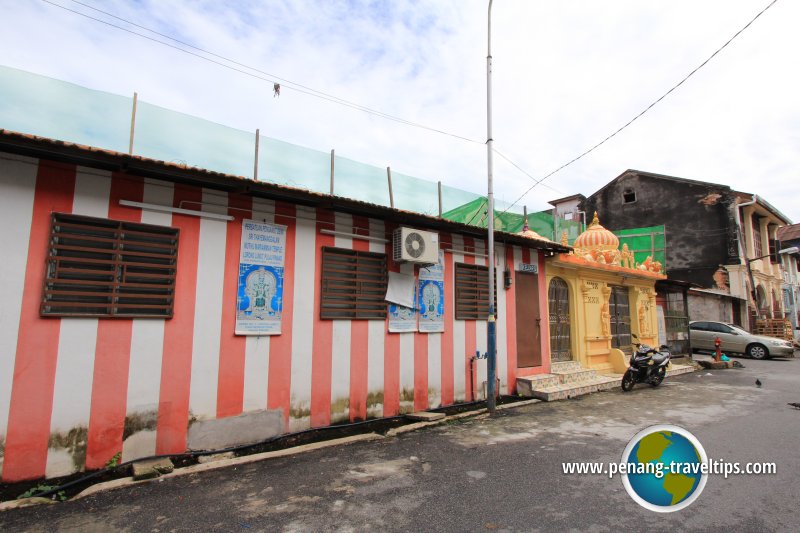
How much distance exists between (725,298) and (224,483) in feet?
82.0

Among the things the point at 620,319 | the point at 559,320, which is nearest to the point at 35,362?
the point at 559,320

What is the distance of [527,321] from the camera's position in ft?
30.1

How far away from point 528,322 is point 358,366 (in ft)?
14.7

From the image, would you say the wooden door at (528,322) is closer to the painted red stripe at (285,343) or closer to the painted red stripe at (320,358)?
the painted red stripe at (320,358)

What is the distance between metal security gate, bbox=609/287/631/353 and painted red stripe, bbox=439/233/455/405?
22.6 ft

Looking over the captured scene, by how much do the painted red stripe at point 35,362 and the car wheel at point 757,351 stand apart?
22721 millimetres

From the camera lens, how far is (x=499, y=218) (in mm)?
11117

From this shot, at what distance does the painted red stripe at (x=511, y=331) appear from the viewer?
8709mm

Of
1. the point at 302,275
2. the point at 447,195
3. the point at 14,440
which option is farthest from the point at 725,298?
the point at 14,440

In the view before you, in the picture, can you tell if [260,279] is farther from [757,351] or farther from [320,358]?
[757,351]

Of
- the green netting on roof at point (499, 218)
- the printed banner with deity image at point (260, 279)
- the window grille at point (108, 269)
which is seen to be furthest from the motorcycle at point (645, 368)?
the window grille at point (108, 269)

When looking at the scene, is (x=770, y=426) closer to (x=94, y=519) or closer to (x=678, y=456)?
(x=678, y=456)

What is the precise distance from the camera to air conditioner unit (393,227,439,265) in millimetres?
6746

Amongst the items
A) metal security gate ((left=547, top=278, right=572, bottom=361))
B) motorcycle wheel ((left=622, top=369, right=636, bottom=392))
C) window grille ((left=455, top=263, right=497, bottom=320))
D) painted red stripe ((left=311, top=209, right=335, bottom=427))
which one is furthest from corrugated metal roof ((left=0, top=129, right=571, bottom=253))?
motorcycle wheel ((left=622, top=369, right=636, bottom=392))
